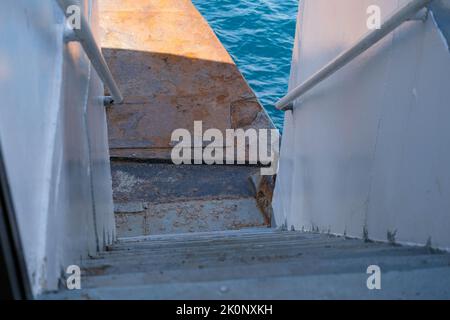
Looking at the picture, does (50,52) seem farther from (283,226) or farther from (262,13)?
(262,13)

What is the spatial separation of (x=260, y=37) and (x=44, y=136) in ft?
25.7

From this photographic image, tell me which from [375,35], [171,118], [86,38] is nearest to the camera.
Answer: [375,35]

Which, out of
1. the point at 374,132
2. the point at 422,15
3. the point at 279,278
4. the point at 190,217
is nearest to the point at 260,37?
the point at 190,217

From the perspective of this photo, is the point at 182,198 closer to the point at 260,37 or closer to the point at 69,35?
the point at 69,35

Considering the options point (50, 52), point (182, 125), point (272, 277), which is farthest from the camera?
point (182, 125)

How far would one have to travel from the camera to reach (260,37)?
29.9 feet

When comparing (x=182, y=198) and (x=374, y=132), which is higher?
(x=374, y=132)

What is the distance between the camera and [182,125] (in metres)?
5.30

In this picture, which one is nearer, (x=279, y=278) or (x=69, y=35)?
(x=279, y=278)

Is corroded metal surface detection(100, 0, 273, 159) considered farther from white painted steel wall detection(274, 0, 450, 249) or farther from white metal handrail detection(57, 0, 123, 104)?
white metal handrail detection(57, 0, 123, 104)

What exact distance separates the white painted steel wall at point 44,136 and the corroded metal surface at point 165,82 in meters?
2.85

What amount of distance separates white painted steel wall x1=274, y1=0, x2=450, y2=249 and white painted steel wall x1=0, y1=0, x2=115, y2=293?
114 centimetres
